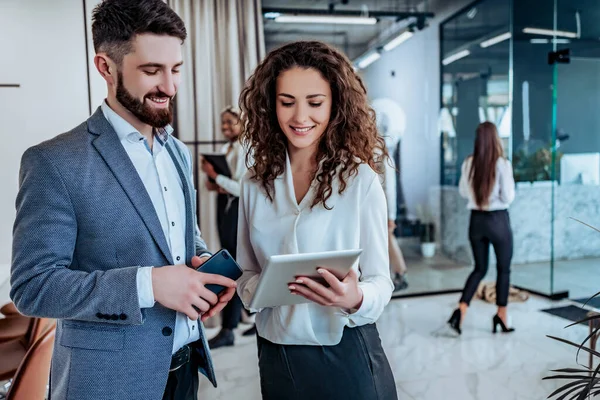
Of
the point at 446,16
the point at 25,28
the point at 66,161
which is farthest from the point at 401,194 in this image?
the point at 66,161

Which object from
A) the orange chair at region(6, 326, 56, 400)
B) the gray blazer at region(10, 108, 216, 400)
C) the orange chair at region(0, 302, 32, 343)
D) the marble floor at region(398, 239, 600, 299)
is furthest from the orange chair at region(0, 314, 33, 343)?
the marble floor at region(398, 239, 600, 299)

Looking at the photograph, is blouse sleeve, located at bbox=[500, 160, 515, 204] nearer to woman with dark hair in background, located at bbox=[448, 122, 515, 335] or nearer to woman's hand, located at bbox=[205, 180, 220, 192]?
woman with dark hair in background, located at bbox=[448, 122, 515, 335]

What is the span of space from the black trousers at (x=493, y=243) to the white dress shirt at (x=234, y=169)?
1761 mm

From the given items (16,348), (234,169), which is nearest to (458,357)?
(234,169)

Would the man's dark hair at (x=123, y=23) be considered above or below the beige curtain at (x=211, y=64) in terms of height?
below

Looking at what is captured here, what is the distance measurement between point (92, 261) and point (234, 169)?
2736mm

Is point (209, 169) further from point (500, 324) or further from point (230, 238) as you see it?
point (500, 324)

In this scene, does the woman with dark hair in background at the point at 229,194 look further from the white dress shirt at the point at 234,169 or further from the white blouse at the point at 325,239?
the white blouse at the point at 325,239

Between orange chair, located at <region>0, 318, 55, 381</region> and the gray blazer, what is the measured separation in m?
1.10

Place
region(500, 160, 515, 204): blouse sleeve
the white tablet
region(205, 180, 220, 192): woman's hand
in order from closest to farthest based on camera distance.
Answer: the white tablet, region(500, 160, 515, 204): blouse sleeve, region(205, 180, 220, 192): woman's hand

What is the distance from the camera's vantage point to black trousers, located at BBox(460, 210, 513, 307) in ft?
12.5

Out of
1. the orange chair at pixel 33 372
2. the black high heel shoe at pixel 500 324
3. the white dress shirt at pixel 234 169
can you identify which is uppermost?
the white dress shirt at pixel 234 169

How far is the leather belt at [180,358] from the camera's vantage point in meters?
1.26

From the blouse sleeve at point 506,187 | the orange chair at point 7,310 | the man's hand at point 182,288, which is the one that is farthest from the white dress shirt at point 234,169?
the man's hand at point 182,288
